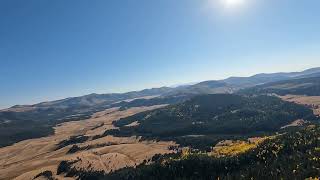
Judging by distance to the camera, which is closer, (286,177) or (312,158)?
(286,177)

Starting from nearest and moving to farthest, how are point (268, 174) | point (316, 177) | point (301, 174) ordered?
point (316, 177)
point (301, 174)
point (268, 174)

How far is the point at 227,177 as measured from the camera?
198 m

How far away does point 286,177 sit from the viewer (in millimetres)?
174250

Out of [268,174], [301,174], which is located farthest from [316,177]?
[268,174]

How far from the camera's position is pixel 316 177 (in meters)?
159

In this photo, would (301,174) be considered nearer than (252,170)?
Yes

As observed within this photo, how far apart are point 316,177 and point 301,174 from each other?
475 inches

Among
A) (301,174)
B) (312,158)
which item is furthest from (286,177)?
(312,158)

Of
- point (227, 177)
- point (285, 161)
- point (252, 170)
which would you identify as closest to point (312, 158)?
point (285, 161)

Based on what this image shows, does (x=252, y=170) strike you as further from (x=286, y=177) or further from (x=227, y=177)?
(x=286, y=177)

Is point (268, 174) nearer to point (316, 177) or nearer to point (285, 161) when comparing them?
point (285, 161)

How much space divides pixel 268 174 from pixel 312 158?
2156 cm

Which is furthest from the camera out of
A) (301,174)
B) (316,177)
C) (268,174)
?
(268,174)

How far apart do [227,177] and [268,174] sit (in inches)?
816
